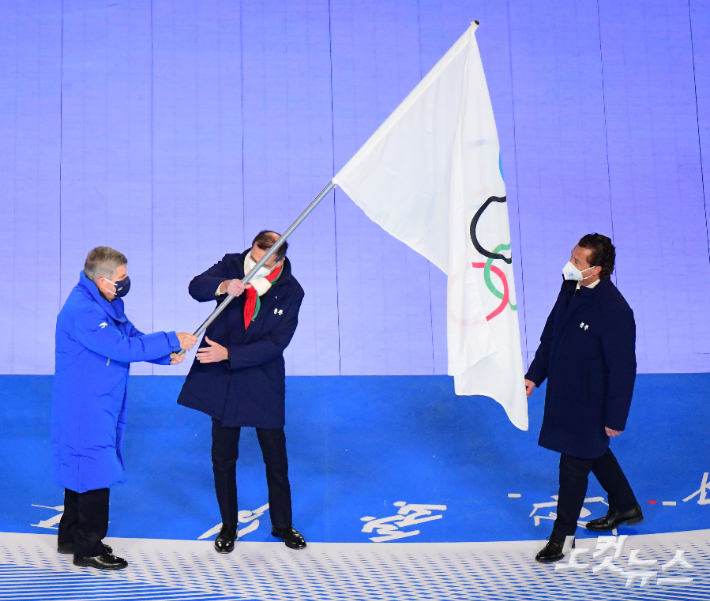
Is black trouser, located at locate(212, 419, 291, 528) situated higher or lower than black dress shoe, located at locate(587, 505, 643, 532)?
higher

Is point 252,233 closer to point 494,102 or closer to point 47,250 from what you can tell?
point 47,250

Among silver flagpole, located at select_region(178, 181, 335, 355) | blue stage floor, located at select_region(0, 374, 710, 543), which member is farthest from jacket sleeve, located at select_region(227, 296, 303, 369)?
blue stage floor, located at select_region(0, 374, 710, 543)

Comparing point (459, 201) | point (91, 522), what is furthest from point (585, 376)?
point (91, 522)

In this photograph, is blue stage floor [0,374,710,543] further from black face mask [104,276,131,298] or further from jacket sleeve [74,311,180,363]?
black face mask [104,276,131,298]

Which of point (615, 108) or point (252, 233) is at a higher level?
point (615, 108)

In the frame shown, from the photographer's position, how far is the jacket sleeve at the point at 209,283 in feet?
10.3

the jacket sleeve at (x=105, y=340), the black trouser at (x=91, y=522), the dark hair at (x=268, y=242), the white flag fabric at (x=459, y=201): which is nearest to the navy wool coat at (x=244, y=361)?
the dark hair at (x=268, y=242)

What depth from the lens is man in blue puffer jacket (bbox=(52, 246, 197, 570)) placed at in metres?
2.77

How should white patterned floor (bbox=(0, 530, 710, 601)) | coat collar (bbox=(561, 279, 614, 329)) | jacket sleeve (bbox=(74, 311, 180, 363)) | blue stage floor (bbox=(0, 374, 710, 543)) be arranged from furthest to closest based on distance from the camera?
blue stage floor (bbox=(0, 374, 710, 543)) < coat collar (bbox=(561, 279, 614, 329)) < jacket sleeve (bbox=(74, 311, 180, 363)) < white patterned floor (bbox=(0, 530, 710, 601))

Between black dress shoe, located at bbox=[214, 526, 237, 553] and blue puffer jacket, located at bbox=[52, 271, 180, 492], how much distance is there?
18.8 inches

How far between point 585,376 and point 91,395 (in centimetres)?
185

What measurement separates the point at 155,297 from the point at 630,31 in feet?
14.6

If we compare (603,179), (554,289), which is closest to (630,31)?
(603,179)

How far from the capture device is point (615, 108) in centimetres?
643
